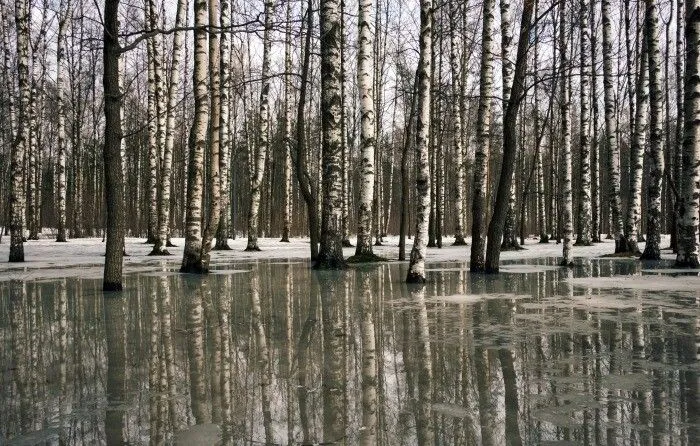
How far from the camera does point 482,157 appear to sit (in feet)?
41.1

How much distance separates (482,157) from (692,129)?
467cm

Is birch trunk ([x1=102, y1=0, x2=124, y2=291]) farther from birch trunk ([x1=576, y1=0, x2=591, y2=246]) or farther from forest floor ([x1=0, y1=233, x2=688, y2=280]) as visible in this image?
birch trunk ([x1=576, y1=0, x2=591, y2=246])

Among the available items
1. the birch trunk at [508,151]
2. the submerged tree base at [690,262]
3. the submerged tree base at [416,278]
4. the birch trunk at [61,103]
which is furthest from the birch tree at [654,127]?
the birch trunk at [61,103]

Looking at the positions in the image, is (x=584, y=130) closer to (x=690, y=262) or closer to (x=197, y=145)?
(x=690, y=262)

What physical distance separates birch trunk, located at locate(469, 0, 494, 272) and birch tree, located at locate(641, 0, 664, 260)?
4872 mm

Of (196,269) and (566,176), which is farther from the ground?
(566,176)

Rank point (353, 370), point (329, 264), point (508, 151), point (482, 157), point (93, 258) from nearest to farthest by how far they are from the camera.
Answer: point (353, 370) → point (508, 151) → point (482, 157) → point (329, 264) → point (93, 258)

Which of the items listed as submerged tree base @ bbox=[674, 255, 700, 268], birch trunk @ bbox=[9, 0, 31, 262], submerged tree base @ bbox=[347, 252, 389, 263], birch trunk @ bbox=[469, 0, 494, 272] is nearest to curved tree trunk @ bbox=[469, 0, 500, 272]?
birch trunk @ bbox=[469, 0, 494, 272]

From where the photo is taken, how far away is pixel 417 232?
9688 mm

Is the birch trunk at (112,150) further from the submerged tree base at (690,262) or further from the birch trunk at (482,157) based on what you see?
the submerged tree base at (690,262)

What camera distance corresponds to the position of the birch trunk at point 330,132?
12.6 m

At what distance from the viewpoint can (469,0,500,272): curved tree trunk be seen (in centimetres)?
1203

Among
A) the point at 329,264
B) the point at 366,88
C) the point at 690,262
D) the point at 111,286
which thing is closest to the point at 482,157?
the point at 366,88

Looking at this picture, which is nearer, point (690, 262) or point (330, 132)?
point (690, 262)
